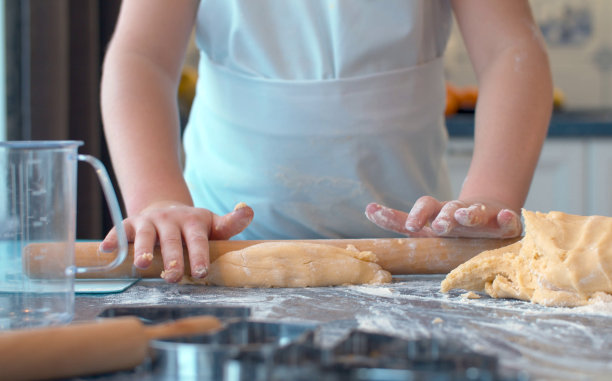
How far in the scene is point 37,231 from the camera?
0.76 m

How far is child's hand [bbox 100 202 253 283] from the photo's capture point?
3.32ft

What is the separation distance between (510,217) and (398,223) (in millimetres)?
180

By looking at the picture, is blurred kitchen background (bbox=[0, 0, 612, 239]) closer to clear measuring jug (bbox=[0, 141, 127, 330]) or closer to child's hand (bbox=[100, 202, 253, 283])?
child's hand (bbox=[100, 202, 253, 283])

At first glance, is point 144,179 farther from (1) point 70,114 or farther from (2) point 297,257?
(1) point 70,114

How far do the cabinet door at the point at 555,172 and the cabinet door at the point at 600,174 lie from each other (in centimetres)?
3

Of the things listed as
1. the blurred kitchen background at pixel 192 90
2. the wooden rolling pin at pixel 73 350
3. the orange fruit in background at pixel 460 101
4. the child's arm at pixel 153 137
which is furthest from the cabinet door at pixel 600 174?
the wooden rolling pin at pixel 73 350

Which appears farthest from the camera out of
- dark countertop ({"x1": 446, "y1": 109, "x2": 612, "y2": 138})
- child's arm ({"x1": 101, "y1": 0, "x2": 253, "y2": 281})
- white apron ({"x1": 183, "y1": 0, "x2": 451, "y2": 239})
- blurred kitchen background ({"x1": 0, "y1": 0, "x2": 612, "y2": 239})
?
dark countertop ({"x1": 446, "y1": 109, "x2": 612, "y2": 138})

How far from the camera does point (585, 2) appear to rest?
140 inches

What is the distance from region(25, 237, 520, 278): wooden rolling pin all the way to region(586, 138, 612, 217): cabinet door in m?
1.89

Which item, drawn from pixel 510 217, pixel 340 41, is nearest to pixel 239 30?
pixel 340 41

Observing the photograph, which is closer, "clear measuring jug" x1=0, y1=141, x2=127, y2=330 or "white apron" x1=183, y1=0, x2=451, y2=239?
"clear measuring jug" x1=0, y1=141, x2=127, y2=330

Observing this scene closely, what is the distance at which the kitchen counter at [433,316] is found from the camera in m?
0.65

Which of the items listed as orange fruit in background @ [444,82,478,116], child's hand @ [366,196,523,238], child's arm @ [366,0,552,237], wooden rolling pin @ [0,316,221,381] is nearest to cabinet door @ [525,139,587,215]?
orange fruit in background @ [444,82,478,116]

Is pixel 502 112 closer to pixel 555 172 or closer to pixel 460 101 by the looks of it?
pixel 555 172
